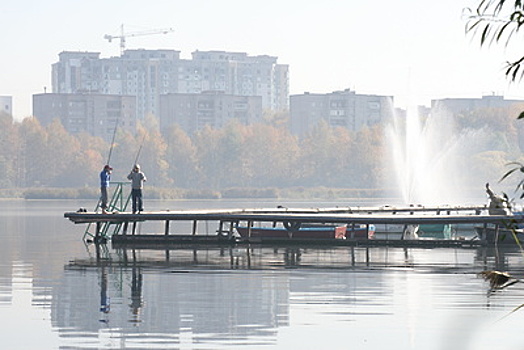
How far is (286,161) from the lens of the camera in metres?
188

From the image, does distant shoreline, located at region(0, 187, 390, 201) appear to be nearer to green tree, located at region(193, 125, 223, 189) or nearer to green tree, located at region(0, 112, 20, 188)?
green tree, located at region(0, 112, 20, 188)

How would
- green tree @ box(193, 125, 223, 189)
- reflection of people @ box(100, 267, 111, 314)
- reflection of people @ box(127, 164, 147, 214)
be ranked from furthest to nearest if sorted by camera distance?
1. green tree @ box(193, 125, 223, 189)
2. reflection of people @ box(127, 164, 147, 214)
3. reflection of people @ box(100, 267, 111, 314)

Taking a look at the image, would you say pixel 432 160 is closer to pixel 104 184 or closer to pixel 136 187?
Result: pixel 136 187

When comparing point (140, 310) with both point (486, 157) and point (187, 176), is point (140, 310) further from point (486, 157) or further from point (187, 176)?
point (187, 176)

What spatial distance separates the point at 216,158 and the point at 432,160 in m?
63.0

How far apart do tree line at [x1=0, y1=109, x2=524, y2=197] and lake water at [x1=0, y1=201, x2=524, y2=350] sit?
456 ft

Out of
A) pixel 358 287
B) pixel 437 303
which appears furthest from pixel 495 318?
pixel 358 287

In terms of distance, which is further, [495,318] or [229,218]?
[229,218]

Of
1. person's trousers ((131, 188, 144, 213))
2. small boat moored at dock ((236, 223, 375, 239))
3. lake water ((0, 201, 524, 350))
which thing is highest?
person's trousers ((131, 188, 144, 213))

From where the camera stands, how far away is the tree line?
180875 mm

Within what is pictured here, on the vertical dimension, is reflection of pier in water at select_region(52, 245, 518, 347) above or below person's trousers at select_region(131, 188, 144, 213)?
below

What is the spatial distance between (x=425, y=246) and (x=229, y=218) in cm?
597

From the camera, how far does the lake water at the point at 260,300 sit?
20734 millimetres

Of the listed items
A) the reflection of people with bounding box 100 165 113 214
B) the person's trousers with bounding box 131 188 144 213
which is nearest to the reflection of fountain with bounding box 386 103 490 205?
the person's trousers with bounding box 131 188 144 213
